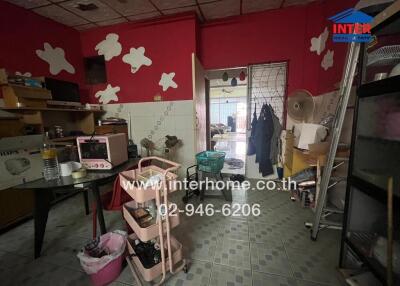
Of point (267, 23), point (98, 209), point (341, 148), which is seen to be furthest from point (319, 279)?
point (267, 23)

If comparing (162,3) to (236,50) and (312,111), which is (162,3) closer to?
(236,50)

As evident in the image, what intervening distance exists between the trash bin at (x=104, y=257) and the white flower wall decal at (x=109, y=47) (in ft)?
10.1

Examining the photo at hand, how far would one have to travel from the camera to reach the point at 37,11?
2.54 meters

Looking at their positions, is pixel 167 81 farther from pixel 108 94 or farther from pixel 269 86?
pixel 269 86

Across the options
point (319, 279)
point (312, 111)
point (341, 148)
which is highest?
point (312, 111)

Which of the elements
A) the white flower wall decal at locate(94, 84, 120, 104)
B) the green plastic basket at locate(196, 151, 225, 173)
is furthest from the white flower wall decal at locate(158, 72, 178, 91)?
the green plastic basket at locate(196, 151, 225, 173)

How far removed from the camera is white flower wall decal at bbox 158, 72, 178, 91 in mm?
3016

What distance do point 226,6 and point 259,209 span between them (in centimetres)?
295

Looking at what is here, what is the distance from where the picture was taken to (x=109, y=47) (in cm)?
319

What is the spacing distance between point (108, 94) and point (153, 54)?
1.16 metres

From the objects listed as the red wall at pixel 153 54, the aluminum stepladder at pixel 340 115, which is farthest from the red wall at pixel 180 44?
the aluminum stepladder at pixel 340 115

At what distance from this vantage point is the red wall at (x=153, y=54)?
2.88 metres

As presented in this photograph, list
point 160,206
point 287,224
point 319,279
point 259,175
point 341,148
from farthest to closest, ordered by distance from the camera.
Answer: point 259,175 < point 287,224 < point 341,148 < point 319,279 < point 160,206

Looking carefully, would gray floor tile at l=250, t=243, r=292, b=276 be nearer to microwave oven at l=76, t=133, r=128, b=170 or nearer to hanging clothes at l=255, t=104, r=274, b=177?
microwave oven at l=76, t=133, r=128, b=170
